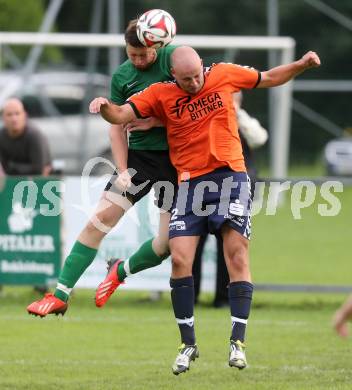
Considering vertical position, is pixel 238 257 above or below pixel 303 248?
above

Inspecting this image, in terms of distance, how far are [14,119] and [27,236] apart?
125 cm

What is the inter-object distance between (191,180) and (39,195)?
4.54 metres

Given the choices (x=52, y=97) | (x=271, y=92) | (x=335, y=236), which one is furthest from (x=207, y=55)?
(x=335, y=236)

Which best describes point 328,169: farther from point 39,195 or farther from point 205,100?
point 205,100

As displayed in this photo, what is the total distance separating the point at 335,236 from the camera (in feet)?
62.8

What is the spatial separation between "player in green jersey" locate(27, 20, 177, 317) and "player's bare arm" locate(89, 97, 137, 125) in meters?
0.35

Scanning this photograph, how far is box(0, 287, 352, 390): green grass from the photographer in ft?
25.8

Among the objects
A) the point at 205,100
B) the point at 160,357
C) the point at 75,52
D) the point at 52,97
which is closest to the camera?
the point at 205,100

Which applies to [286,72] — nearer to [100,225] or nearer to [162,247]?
[162,247]

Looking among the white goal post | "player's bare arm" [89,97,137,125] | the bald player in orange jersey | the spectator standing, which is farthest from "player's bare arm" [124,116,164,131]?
the white goal post

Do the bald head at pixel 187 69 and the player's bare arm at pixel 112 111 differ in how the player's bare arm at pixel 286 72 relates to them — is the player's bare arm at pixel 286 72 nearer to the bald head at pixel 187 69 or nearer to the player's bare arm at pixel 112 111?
the bald head at pixel 187 69

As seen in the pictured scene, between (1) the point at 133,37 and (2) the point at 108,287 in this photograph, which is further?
(2) the point at 108,287

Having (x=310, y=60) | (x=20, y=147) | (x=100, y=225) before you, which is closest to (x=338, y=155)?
(x=20, y=147)

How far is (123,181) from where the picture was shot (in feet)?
25.3
